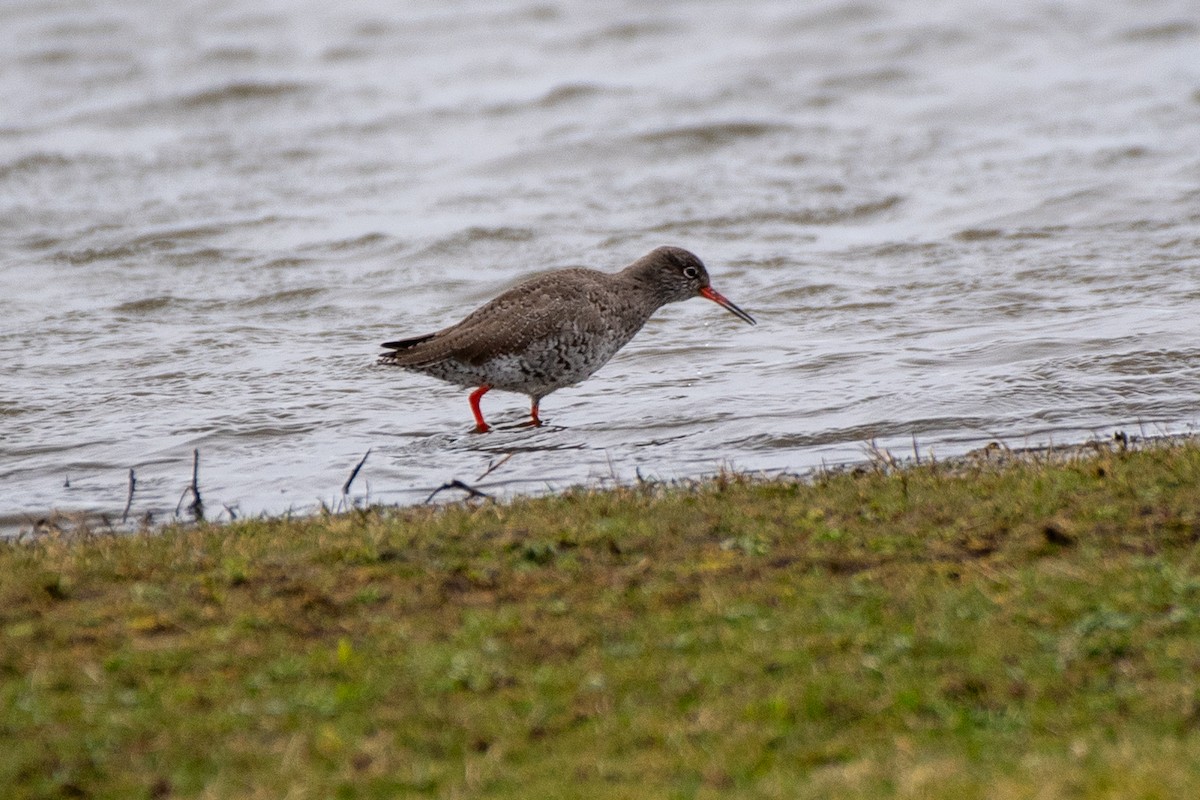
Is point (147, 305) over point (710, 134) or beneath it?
beneath

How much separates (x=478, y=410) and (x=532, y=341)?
33.7 inches

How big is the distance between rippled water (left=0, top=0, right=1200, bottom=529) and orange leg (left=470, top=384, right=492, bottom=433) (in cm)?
25

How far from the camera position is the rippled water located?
1095 cm

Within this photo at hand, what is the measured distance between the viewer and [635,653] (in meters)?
5.65

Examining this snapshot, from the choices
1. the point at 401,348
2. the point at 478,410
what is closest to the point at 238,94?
the point at 401,348

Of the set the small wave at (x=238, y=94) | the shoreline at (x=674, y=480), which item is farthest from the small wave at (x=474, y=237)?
the shoreline at (x=674, y=480)

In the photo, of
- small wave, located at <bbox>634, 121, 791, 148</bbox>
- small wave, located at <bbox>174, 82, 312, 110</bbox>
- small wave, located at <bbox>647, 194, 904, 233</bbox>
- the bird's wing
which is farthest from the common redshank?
small wave, located at <bbox>174, 82, 312, 110</bbox>

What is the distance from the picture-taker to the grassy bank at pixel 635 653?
479cm

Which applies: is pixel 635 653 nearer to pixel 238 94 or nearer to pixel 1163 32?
pixel 238 94

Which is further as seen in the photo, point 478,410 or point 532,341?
point 478,410

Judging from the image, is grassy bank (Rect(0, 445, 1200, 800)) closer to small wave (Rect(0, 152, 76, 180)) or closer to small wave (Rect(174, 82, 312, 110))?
small wave (Rect(0, 152, 76, 180))

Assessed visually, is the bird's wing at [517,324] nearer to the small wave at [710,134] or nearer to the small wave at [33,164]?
the small wave at [710,134]

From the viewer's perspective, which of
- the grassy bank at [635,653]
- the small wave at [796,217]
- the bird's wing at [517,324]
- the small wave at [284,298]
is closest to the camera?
the grassy bank at [635,653]

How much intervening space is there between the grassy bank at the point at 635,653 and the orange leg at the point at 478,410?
4.10 metres
